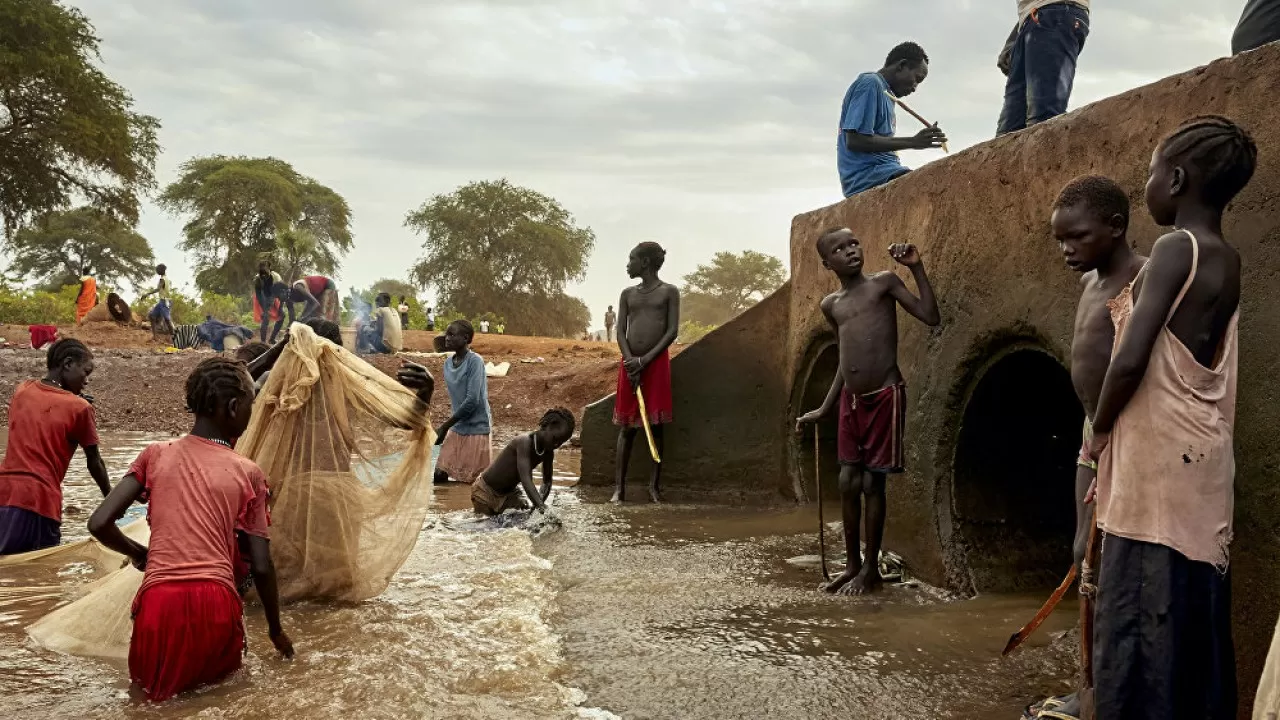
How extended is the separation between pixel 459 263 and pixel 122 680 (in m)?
35.9

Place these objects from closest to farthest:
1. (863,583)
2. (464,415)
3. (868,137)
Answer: (863,583) < (868,137) < (464,415)

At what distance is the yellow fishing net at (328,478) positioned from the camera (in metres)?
4.51

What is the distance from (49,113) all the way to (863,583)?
21725 millimetres

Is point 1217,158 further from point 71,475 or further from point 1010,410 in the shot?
point 71,475

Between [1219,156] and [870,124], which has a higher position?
[870,124]

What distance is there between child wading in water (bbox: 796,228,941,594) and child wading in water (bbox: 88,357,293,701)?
2662mm

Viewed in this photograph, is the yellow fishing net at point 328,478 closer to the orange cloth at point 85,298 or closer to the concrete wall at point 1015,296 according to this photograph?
the concrete wall at point 1015,296

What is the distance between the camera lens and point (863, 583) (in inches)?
184

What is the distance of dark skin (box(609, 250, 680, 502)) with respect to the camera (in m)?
7.76

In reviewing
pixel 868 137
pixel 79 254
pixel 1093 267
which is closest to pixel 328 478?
pixel 1093 267

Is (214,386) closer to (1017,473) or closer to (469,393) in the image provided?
(1017,473)

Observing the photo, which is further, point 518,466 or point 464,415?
point 464,415

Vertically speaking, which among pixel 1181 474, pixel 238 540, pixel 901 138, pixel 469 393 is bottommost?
pixel 238 540

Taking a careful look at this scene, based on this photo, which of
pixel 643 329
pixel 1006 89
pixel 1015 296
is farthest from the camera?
pixel 643 329
